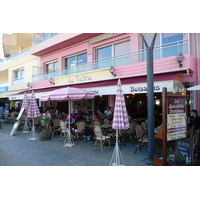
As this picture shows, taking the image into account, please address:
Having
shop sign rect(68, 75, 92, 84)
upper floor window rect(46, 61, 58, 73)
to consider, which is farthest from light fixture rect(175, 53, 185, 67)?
upper floor window rect(46, 61, 58, 73)

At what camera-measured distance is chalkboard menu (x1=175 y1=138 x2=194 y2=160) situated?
505cm

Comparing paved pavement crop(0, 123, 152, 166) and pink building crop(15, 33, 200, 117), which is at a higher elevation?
pink building crop(15, 33, 200, 117)

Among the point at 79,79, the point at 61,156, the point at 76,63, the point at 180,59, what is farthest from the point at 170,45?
the point at 76,63

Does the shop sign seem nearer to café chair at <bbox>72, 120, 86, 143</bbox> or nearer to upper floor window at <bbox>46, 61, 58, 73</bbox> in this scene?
café chair at <bbox>72, 120, 86, 143</bbox>

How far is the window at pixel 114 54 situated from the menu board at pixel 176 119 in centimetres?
→ 589

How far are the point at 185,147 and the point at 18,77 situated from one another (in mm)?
21646

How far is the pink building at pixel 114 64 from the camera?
852 centimetres

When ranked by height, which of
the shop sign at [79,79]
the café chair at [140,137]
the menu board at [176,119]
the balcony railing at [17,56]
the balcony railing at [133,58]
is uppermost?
the balcony railing at [17,56]

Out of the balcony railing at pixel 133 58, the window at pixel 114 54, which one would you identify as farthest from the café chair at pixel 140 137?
the window at pixel 114 54

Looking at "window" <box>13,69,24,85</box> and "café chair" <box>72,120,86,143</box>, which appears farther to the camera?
"window" <box>13,69,24,85</box>

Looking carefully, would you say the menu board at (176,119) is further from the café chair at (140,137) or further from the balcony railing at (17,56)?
the balcony railing at (17,56)

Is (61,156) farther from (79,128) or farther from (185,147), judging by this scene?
(185,147)

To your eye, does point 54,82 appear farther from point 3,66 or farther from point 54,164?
point 3,66

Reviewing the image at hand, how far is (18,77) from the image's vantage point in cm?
2236
